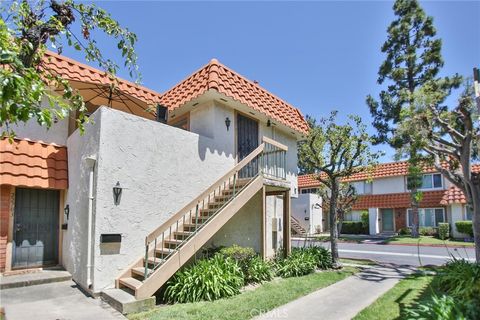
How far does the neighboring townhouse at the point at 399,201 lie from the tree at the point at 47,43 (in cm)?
2433

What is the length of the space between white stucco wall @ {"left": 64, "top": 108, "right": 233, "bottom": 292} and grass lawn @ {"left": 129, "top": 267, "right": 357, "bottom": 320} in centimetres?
189

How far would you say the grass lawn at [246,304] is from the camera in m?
5.68

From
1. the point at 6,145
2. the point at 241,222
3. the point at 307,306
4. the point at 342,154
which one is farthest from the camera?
the point at 342,154

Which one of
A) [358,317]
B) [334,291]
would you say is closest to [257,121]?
[334,291]

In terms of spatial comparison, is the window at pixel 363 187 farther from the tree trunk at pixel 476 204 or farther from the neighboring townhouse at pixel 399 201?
Result: the tree trunk at pixel 476 204

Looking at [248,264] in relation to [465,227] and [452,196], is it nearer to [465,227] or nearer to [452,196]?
[465,227]

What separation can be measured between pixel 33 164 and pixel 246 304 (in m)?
6.56

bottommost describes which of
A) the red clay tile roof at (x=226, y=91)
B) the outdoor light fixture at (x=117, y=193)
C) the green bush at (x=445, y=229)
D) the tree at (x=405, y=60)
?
the green bush at (x=445, y=229)

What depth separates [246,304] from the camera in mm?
6438

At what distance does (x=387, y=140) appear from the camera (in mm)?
24438

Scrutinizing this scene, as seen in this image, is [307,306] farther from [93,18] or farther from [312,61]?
[312,61]

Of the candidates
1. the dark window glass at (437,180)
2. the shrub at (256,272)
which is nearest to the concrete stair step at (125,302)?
the shrub at (256,272)

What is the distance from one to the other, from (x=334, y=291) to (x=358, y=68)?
1099 centimetres

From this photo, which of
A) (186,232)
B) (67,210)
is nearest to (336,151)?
(186,232)
